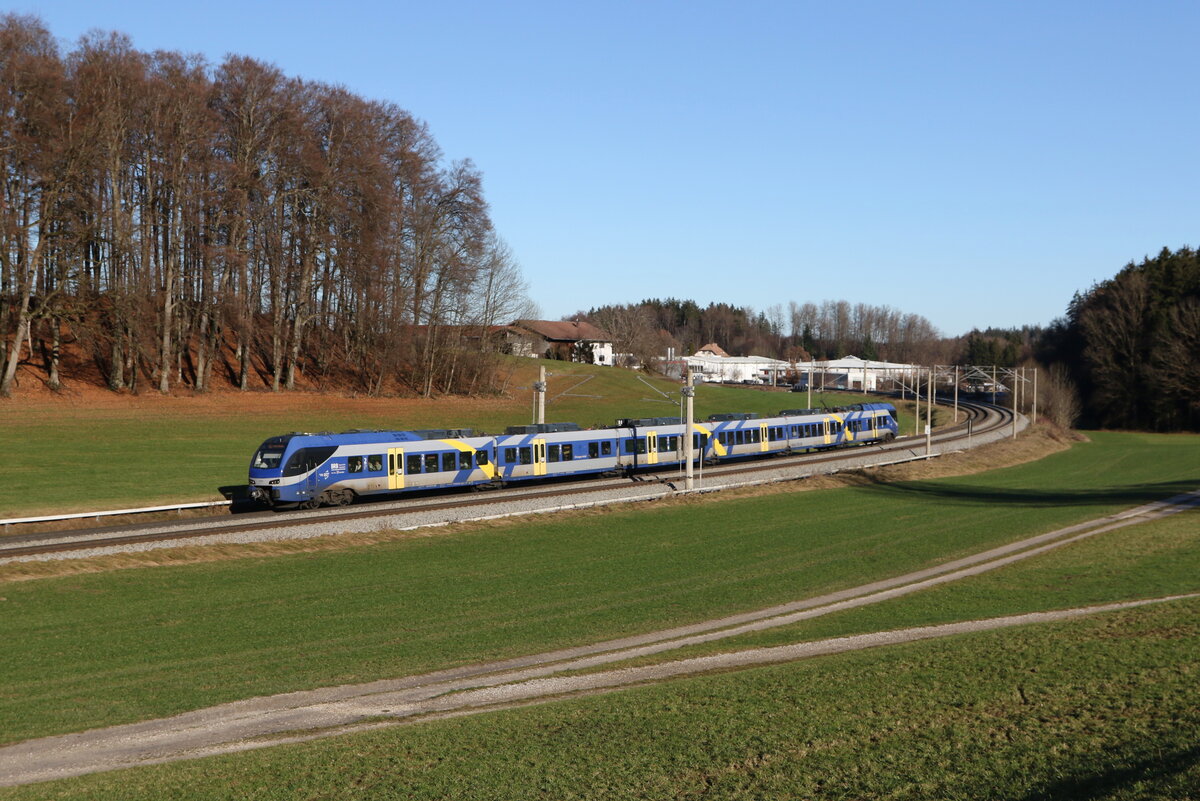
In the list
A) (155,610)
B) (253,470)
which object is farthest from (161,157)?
(155,610)

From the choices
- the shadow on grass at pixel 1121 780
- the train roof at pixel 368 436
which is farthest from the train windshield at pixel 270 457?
the shadow on grass at pixel 1121 780

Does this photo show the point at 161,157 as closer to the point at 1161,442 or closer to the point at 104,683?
the point at 104,683

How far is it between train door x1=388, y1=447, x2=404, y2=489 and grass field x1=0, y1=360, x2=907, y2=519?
7668 mm

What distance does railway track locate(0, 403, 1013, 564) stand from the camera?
3072 cm

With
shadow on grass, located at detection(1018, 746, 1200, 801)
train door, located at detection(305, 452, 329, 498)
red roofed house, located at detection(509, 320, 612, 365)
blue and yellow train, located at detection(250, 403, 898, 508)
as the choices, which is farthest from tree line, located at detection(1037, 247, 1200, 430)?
shadow on grass, located at detection(1018, 746, 1200, 801)

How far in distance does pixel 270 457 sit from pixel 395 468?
17.1ft

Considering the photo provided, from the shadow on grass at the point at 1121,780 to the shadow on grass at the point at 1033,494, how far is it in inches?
1482

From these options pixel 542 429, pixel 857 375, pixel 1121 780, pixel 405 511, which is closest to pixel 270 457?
pixel 405 511

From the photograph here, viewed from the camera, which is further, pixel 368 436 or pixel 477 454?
pixel 477 454

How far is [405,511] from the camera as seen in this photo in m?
38.0

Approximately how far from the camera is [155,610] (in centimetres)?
2408

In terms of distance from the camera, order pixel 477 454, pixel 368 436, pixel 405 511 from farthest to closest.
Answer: pixel 477 454 < pixel 368 436 < pixel 405 511

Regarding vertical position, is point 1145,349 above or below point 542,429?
above

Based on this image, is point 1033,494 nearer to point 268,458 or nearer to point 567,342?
point 268,458
